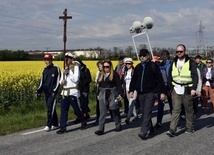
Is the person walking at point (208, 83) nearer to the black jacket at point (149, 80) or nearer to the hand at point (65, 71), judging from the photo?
the black jacket at point (149, 80)

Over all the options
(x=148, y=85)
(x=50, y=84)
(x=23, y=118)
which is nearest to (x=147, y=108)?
→ (x=148, y=85)

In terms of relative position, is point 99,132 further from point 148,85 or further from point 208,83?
point 208,83

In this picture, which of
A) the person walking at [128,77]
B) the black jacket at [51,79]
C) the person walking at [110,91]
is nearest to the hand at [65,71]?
the black jacket at [51,79]

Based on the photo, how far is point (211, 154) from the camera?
618 centimetres

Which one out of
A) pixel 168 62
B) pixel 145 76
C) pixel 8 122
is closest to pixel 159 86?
pixel 145 76

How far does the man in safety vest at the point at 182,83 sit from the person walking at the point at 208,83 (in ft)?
13.7

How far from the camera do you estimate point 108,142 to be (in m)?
7.28

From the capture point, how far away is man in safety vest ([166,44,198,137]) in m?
7.76

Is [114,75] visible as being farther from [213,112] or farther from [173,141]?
[213,112]

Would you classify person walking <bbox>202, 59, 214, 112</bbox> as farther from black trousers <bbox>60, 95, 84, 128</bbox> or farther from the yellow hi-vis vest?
black trousers <bbox>60, 95, 84, 128</bbox>

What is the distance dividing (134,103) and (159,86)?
2135 mm

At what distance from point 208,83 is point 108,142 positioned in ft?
19.3

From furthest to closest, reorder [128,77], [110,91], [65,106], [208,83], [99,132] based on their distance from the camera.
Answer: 1. [208,83]
2. [128,77]
3. [65,106]
4. [110,91]
5. [99,132]

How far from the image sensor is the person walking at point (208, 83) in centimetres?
1192
